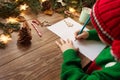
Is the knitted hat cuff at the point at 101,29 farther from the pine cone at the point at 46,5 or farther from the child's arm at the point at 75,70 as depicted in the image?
the pine cone at the point at 46,5

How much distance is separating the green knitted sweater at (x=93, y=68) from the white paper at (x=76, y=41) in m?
0.05

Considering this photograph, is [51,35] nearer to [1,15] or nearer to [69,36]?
[69,36]

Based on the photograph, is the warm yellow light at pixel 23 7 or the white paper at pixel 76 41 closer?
the white paper at pixel 76 41

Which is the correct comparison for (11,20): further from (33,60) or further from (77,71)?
(77,71)

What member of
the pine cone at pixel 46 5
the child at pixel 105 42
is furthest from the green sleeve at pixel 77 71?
Result: the pine cone at pixel 46 5

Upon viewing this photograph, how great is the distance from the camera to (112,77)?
0.65 meters

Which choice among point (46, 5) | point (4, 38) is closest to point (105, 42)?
point (4, 38)

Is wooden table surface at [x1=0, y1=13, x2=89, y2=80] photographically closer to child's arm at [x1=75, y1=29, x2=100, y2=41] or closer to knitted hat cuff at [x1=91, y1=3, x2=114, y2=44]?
child's arm at [x1=75, y1=29, x2=100, y2=41]

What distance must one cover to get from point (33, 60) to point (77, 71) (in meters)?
0.22

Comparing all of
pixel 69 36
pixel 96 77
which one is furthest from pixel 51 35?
pixel 96 77

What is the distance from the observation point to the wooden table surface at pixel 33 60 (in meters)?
0.81

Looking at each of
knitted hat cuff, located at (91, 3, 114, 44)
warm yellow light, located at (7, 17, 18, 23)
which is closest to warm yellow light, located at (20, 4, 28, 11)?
warm yellow light, located at (7, 17, 18, 23)

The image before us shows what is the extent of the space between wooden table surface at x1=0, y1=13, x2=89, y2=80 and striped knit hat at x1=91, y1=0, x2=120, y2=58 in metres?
0.23

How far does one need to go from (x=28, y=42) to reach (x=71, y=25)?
0.27 metres
